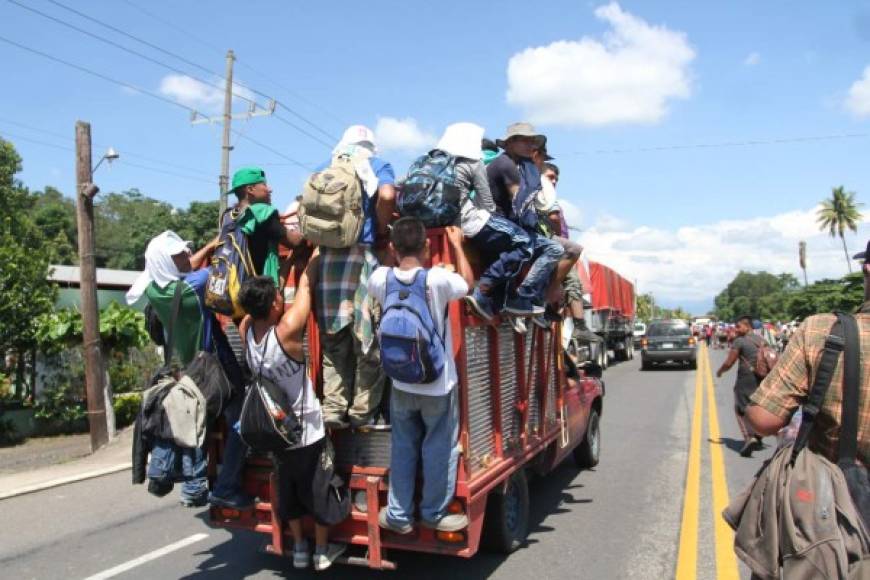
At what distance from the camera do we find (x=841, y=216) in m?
79.8

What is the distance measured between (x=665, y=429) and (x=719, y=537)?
223 inches

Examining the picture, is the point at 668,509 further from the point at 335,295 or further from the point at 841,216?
the point at 841,216

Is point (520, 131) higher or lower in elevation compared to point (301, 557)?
higher

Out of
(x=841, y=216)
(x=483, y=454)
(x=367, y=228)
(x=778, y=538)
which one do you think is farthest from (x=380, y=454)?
(x=841, y=216)

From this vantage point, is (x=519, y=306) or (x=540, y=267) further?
(x=540, y=267)

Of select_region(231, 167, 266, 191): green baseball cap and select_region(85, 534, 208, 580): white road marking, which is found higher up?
select_region(231, 167, 266, 191): green baseball cap

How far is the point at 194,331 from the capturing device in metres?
4.67

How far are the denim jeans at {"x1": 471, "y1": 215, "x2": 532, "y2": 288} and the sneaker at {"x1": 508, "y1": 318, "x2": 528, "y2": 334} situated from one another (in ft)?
1.46

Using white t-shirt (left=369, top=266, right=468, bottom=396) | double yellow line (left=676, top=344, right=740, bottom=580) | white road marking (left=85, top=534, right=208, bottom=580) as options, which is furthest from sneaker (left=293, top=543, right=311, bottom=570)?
double yellow line (left=676, top=344, right=740, bottom=580)

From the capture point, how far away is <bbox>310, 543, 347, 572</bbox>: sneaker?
4152 mm

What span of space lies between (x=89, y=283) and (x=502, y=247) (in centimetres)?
803

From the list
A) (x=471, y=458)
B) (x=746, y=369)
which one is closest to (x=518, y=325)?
(x=471, y=458)

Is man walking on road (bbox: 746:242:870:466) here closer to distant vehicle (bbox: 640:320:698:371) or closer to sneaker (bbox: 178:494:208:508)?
sneaker (bbox: 178:494:208:508)

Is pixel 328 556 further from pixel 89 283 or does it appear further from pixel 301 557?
pixel 89 283
